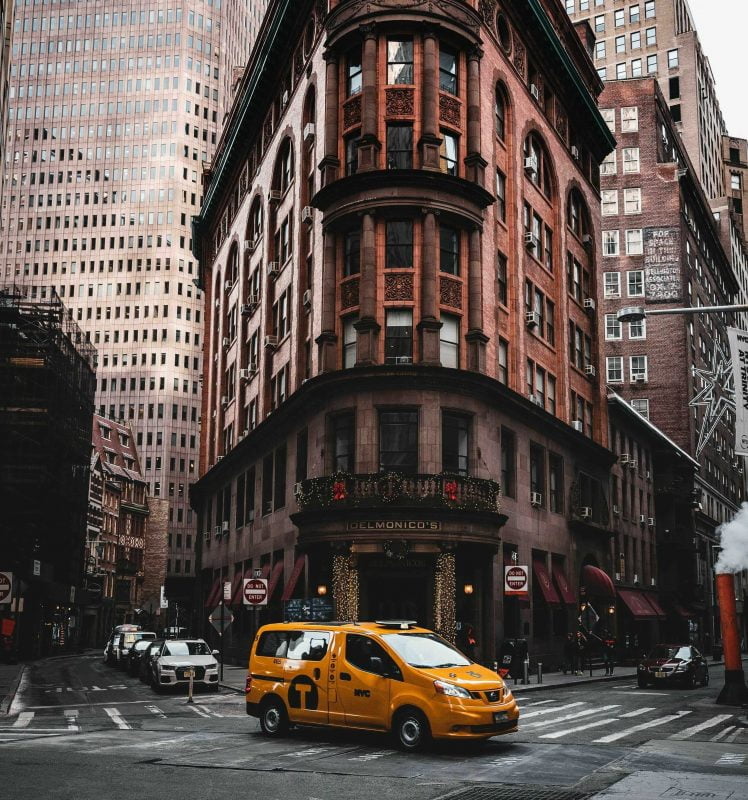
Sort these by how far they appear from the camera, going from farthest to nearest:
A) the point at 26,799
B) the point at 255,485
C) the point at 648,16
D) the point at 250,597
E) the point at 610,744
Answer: the point at 648,16 < the point at 255,485 < the point at 250,597 < the point at 610,744 < the point at 26,799

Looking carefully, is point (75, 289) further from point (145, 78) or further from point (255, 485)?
point (255, 485)

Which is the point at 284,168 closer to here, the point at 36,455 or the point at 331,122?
the point at 331,122

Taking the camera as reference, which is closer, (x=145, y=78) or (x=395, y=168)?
(x=395, y=168)

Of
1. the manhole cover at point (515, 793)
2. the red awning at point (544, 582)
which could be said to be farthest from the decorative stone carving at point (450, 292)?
the manhole cover at point (515, 793)

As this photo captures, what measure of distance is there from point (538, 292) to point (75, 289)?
113708mm

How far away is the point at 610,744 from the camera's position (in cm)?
1645

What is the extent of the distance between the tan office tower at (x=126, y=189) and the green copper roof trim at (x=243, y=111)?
77.1 meters

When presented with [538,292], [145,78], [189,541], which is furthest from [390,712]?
[145,78]

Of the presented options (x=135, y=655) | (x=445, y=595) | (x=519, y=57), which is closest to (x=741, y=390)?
(x=445, y=595)

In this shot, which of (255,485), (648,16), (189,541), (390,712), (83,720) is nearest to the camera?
(390,712)

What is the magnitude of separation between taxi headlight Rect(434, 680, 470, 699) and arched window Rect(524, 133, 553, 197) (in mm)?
33808

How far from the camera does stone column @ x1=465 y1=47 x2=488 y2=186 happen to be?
37781mm

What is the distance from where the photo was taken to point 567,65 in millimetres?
49938

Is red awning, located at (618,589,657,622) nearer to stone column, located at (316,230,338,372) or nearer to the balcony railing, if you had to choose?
the balcony railing
